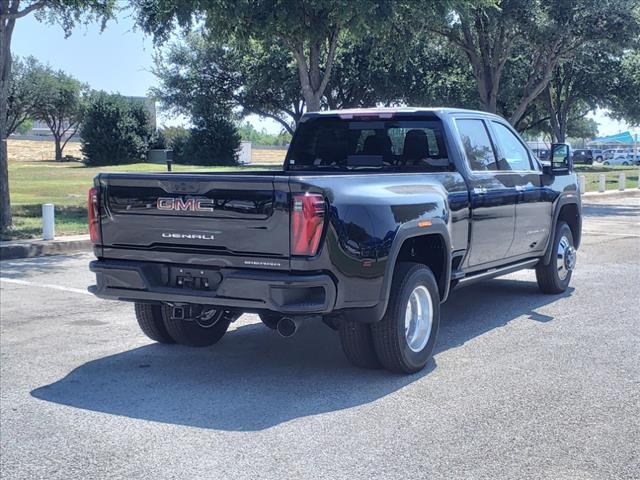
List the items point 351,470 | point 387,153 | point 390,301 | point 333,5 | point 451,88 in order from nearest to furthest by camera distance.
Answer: point 351,470
point 390,301
point 387,153
point 333,5
point 451,88

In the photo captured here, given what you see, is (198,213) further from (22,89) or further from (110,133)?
(22,89)

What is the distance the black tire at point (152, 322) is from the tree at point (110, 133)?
129 ft

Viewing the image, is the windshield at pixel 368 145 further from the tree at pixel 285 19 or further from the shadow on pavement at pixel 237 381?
the tree at pixel 285 19

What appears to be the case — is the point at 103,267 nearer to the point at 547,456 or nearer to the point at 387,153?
the point at 387,153

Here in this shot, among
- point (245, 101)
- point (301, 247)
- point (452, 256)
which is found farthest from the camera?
point (245, 101)

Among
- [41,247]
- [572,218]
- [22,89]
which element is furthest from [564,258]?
[22,89]

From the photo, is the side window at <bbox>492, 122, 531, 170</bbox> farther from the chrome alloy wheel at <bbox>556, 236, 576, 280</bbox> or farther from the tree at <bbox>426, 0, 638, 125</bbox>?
the tree at <bbox>426, 0, 638, 125</bbox>

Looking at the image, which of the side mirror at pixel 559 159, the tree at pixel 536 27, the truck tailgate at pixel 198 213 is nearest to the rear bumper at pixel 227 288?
the truck tailgate at pixel 198 213

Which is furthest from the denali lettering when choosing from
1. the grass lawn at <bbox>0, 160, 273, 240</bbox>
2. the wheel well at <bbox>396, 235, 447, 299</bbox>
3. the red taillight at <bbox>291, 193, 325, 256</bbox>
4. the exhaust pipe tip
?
the grass lawn at <bbox>0, 160, 273, 240</bbox>

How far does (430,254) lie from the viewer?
669 cm

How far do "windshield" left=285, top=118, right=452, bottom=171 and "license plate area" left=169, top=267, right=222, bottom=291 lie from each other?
2357 millimetres

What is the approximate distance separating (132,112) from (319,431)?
43888 mm

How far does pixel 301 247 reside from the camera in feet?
17.4

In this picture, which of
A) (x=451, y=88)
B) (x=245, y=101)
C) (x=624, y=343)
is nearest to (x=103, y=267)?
(x=624, y=343)
